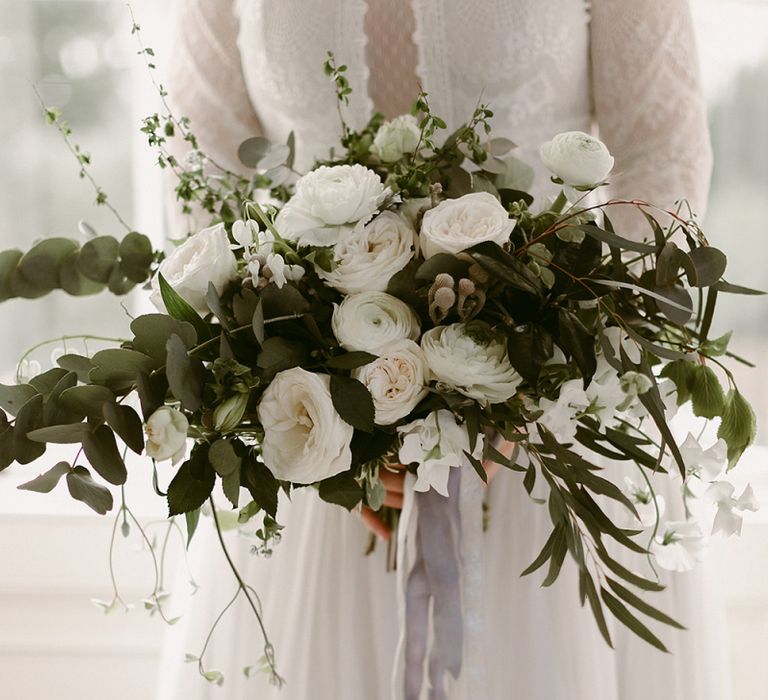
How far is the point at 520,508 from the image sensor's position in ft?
3.03

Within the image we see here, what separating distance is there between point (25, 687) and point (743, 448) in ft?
4.66

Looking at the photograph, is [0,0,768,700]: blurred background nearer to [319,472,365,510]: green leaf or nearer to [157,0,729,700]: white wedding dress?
[157,0,729,700]: white wedding dress

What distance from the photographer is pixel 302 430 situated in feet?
1.85

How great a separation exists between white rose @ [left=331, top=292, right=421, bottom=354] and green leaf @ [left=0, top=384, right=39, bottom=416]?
0.74 feet

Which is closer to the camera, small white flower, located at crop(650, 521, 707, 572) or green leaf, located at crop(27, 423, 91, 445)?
green leaf, located at crop(27, 423, 91, 445)

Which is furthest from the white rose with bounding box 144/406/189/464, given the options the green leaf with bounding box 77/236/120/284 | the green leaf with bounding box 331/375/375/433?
the green leaf with bounding box 77/236/120/284

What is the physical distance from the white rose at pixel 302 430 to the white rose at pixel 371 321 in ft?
0.12

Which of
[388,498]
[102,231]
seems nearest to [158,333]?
[388,498]

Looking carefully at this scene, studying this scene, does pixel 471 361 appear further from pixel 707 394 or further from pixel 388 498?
pixel 388 498

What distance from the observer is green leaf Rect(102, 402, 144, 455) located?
20.9 inches

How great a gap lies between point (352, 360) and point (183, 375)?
12 centimetres

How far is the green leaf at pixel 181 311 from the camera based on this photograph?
0.58 metres

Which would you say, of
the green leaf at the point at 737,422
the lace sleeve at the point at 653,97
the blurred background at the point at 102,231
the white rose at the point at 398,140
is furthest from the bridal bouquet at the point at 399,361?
the blurred background at the point at 102,231

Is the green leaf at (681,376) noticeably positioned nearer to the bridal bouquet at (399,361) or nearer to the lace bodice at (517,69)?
the bridal bouquet at (399,361)
